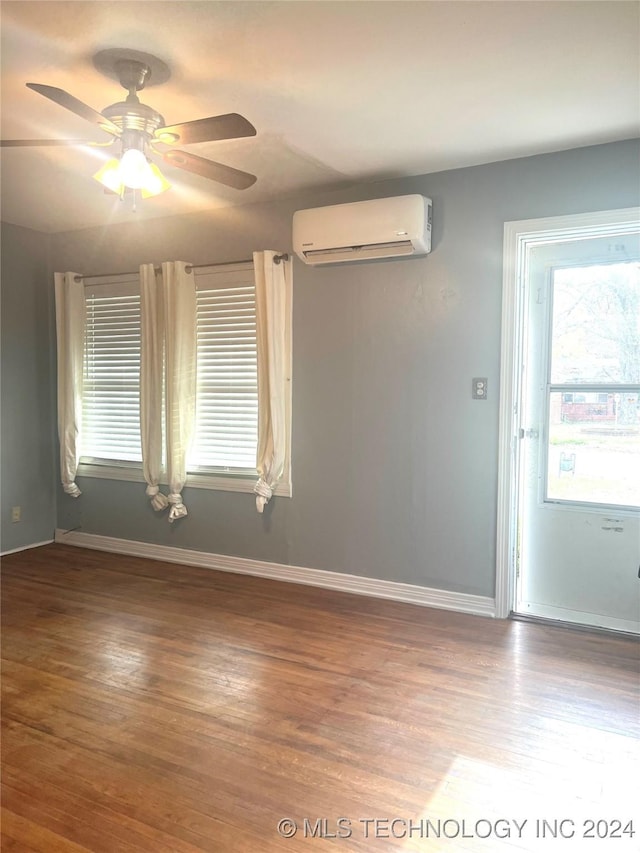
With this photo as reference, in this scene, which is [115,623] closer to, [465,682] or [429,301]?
[465,682]

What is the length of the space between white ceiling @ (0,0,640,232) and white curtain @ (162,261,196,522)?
0.96 m

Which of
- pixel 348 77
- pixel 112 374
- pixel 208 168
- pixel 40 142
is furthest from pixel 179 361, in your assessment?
pixel 348 77

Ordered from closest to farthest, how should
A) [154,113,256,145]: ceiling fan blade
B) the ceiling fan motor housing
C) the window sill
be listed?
[154,113,256,145]: ceiling fan blade, the ceiling fan motor housing, the window sill

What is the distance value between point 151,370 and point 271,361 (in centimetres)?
106

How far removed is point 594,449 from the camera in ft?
10.7

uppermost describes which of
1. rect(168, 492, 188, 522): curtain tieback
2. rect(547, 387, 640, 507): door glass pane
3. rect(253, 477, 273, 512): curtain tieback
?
rect(547, 387, 640, 507): door glass pane

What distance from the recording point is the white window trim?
401 cm

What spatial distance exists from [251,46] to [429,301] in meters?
1.78

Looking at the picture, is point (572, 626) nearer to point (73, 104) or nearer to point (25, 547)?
point (73, 104)

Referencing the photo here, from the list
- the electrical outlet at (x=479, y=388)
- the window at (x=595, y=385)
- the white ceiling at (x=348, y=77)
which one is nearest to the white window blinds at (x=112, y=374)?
the white ceiling at (x=348, y=77)

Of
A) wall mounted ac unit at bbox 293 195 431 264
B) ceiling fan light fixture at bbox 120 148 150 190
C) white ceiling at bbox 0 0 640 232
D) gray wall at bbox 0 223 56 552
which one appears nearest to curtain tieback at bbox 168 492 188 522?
gray wall at bbox 0 223 56 552

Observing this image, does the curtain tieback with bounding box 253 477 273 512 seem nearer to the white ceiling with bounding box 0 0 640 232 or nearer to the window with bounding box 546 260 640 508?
the window with bounding box 546 260 640 508

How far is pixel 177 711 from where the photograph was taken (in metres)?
2.45

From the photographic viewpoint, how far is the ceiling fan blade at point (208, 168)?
2.50 metres
